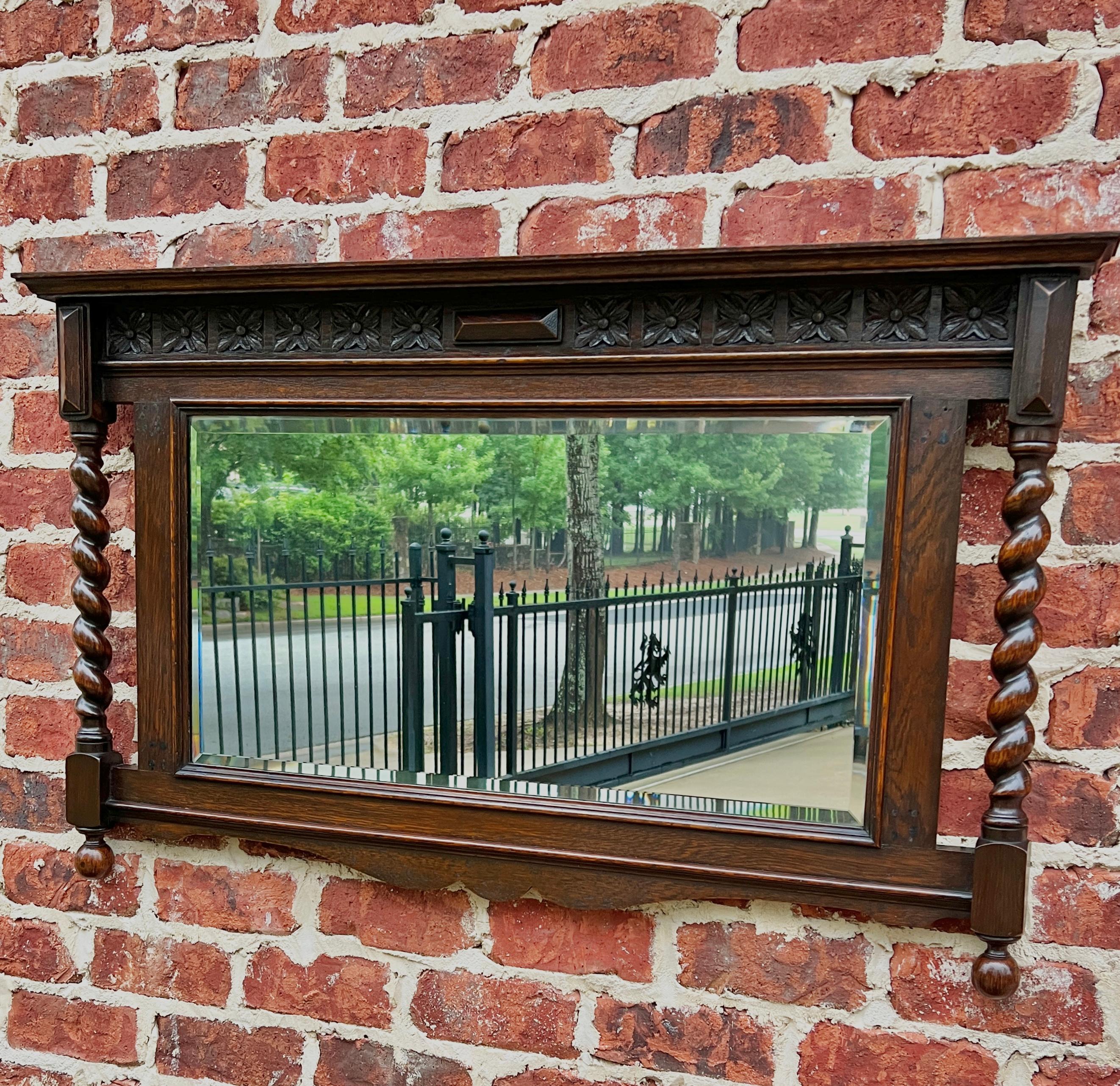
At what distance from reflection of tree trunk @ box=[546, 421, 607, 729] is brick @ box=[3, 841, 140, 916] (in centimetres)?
71

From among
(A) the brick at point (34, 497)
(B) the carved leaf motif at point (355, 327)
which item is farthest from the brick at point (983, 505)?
(A) the brick at point (34, 497)

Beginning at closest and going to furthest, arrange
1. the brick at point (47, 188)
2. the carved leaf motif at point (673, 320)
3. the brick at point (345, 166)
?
the carved leaf motif at point (673, 320)
the brick at point (345, 166)
the brick at point (47, 188)

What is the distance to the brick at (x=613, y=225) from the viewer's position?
1119 millimetres

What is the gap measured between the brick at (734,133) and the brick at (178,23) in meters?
0.58

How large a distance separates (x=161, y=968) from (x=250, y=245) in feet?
3.51

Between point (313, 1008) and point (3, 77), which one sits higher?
point (3, 77)

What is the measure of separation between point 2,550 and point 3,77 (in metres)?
0.69

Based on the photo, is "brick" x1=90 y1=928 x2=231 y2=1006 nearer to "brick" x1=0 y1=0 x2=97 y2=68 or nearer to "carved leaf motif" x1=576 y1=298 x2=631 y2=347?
"carved leaf motif" x1=576 y1=298 x2=631 y2=347

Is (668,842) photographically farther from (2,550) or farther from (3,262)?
(3,262)

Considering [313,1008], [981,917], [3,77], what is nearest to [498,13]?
[3,77]

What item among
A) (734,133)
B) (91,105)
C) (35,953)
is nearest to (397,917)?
(35,953)

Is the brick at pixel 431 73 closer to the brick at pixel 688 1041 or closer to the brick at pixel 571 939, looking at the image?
the brick at pixel 571 939

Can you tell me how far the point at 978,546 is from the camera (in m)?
1.07

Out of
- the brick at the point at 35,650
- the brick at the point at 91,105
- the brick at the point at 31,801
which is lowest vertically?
the brick at the point at 31,801
